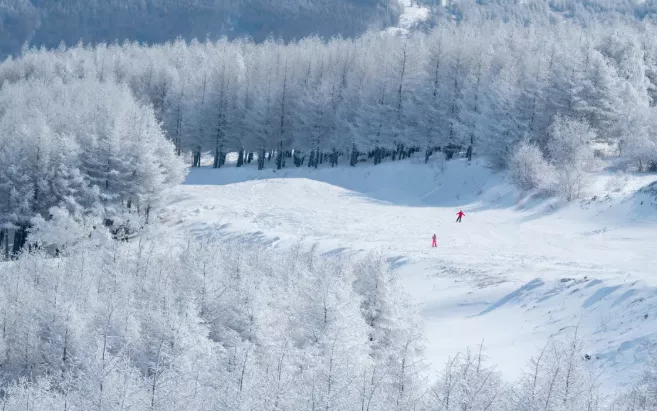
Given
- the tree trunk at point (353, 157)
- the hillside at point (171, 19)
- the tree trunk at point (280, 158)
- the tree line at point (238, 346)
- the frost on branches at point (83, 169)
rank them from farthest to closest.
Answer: the hillside at point (171, 19) < the tree trunk at point (280, 158) < the tree trunk at point (353, 157) < the frost on branches at point (83, 169) < the tree line at point (238, 346)

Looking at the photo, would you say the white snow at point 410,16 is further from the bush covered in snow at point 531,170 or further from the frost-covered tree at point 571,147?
the bush covered in snow at point 531,170

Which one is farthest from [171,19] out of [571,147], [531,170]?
[531,170]

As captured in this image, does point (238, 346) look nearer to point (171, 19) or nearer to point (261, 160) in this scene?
point (261, 160)

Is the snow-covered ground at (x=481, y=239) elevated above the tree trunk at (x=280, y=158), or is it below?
below

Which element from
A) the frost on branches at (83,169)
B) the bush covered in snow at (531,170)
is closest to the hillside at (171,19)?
the bush covered in snow at (531,170)

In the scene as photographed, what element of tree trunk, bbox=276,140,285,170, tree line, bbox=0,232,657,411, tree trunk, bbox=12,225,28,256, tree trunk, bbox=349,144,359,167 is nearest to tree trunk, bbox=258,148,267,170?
tree trunk, bbox=276,140,285,170

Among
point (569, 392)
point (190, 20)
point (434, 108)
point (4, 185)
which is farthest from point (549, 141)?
point (190, 20)

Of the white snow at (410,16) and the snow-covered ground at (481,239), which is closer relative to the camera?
the snow-covered ground at (481,239)

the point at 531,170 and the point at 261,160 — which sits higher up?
the point at 531,170
